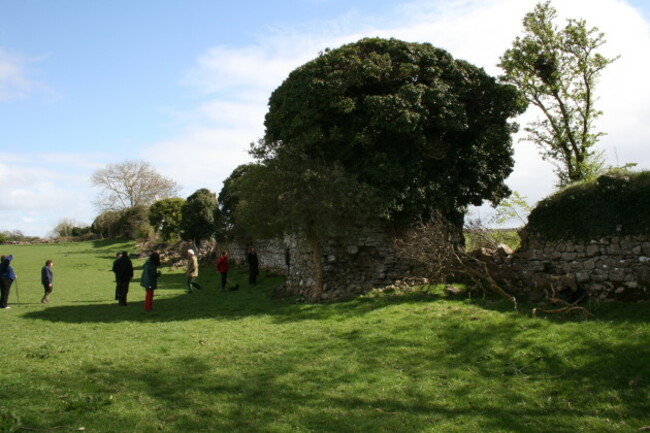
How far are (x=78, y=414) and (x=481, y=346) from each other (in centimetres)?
651

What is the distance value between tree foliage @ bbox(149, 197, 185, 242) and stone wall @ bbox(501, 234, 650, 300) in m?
36.3

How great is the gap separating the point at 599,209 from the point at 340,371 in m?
7.54

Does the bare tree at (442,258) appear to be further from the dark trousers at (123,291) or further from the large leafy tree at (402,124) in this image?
the dark trousers at (123,291)

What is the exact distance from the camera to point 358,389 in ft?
23.4

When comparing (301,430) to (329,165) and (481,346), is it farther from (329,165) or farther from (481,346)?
(329,165)

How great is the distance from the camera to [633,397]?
250 inches

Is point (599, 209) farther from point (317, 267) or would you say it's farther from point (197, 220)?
point (197, 220)

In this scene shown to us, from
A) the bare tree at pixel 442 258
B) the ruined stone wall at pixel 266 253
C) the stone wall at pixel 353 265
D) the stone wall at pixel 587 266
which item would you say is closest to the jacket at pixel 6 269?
the stone wall at pixel 353 265

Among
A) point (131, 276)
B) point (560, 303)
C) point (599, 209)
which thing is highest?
point (599, 209)

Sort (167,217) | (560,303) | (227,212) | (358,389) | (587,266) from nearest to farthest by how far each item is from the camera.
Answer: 1. (358,389)
2. (560,303)
3. (587,266)
4. (227,212)
5. (167,217)

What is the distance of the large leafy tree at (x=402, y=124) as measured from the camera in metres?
15.4

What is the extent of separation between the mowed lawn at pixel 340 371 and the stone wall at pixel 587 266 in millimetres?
652

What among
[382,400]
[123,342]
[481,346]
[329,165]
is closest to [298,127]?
[329,165]

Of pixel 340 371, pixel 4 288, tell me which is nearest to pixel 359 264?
pixel 340 371
